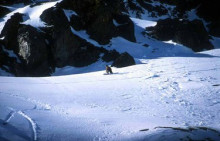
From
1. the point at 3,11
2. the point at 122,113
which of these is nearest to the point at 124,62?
the point at 122,113

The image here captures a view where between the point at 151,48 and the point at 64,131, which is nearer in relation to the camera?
the point at 64,131

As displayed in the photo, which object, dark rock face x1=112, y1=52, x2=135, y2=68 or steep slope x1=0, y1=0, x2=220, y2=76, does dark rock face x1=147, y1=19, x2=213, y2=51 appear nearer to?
steep slope x1=0, y1=0, x2=220, y2=76

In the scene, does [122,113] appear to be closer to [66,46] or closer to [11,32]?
[66,46]

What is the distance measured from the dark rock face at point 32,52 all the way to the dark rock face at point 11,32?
41.2 inches

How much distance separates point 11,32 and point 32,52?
5369 millimetres

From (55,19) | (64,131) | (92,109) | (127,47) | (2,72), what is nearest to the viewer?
(64,131)

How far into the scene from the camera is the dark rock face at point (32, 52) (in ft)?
79.4

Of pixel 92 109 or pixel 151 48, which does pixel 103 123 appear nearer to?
pixel 92 109

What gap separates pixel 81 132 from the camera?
Answer: 445 cm

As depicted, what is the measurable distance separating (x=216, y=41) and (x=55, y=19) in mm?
35397

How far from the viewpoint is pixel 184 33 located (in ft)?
116

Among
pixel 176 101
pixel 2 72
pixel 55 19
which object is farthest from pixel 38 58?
pixel 176 101

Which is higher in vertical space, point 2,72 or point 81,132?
point 81,132

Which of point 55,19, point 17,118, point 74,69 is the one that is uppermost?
point 17,118
